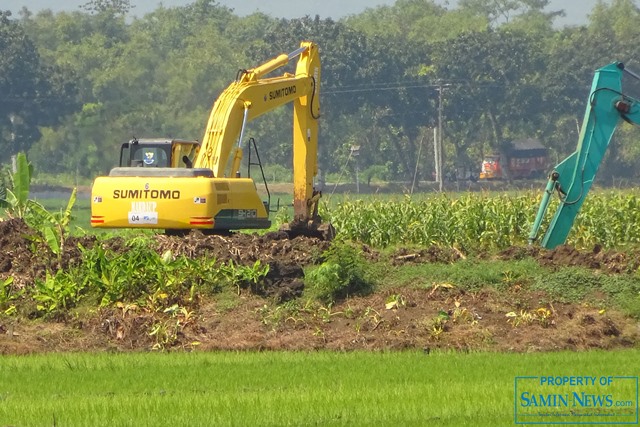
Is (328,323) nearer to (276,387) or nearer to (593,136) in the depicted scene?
(276,387)

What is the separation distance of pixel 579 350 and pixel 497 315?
1.83 metres

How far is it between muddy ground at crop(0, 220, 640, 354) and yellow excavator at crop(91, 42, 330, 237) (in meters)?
2.54

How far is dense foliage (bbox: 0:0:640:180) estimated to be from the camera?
96.4 meters

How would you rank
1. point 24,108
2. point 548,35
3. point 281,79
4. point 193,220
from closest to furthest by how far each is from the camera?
point 193,220 → point 281,79 → point 24,108 → point 548,35

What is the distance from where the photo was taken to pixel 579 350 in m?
19.8

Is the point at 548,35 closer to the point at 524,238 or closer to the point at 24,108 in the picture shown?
the point at 24,108

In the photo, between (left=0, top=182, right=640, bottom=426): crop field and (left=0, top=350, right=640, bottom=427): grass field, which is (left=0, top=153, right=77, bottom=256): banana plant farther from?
(left=0, top=350, right=640, bottom=427): grass field

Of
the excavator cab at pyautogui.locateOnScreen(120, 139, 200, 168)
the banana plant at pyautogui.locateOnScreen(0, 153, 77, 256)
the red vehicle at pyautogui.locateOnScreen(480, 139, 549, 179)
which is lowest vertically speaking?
the red vehicle at pyautogui.locateOnScreen(480, 139, 549, 179)

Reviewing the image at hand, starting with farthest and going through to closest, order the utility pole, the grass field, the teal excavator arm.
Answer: the utility pole → the teal excavator arm → the grass field

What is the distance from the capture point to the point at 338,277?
2245cm

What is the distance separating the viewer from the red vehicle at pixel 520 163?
103125 millimetres

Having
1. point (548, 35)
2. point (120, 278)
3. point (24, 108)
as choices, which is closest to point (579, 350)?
point (120, 278)

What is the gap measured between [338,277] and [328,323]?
3.57ft

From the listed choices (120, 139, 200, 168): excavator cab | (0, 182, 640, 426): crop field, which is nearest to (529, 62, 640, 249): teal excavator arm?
(0, 182, 640, 426): crop field
